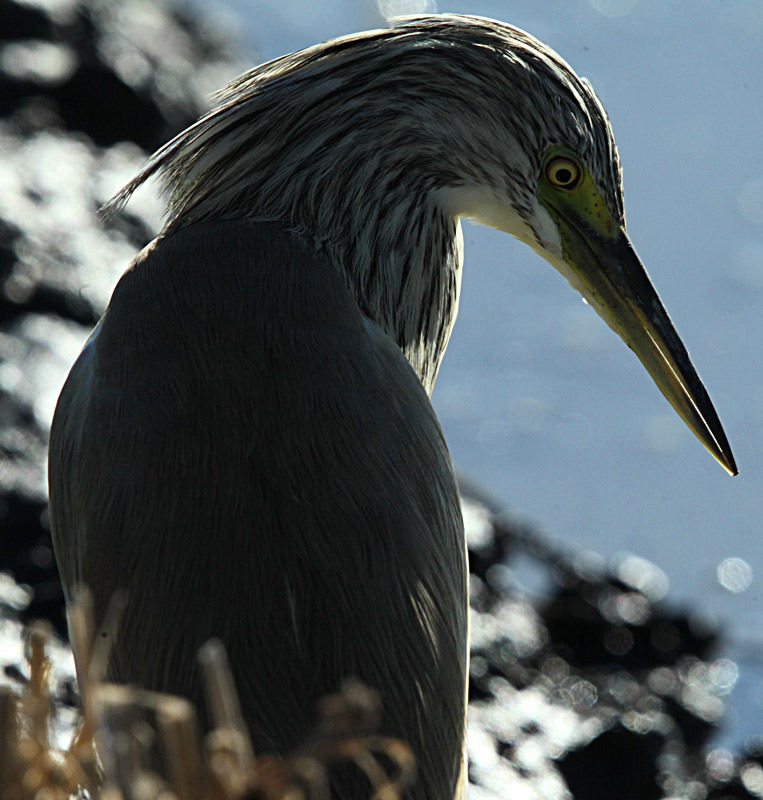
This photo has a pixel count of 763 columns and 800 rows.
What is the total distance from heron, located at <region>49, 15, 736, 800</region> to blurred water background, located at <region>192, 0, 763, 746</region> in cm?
209

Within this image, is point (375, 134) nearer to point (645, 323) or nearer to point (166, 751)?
point (645, 323)

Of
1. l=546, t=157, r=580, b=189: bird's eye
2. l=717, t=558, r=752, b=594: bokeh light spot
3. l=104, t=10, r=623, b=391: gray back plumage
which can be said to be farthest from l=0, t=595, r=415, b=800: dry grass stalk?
l=717, t=558, r=752, b=594: bokeh light spot

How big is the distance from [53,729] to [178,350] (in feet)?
3.55

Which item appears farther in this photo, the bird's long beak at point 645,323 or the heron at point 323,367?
the bird's long beak at point 645,323

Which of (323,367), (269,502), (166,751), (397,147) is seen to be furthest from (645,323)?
(166,751)

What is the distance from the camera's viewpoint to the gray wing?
4.55 feet

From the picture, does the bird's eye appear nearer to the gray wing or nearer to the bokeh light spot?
the gray wing

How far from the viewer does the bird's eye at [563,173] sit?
1862 millimetres

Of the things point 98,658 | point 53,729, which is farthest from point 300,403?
point 53,729

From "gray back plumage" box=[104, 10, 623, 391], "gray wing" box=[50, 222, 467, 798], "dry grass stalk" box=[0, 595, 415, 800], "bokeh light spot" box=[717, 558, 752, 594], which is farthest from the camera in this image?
"bokeh light spot" box=[717, 558, 752, 594]

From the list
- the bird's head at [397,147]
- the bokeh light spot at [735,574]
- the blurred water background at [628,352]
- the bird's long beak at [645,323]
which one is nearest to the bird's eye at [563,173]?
the bird's head at [397,147]

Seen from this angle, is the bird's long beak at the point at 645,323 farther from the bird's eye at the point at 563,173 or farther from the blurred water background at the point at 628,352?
the blurred water background at the point at 628,352

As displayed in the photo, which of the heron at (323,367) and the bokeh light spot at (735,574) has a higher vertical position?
the heron at (323,367)

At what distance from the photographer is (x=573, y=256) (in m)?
1.97
